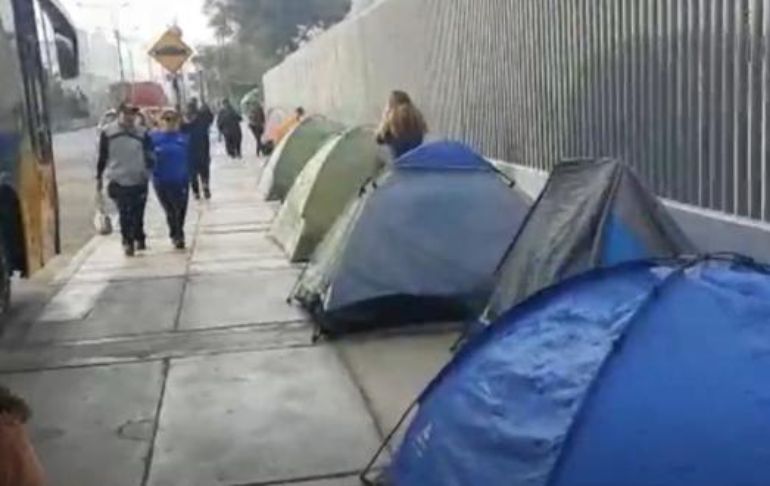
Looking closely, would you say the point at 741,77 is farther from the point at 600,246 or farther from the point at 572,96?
the point at 572,96

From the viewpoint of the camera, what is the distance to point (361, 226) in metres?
8.04

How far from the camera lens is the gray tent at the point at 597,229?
224 inches

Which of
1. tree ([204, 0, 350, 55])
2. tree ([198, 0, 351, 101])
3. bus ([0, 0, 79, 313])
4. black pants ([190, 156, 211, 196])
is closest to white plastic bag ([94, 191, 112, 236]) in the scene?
black pants ([190, 156, 211, 196])

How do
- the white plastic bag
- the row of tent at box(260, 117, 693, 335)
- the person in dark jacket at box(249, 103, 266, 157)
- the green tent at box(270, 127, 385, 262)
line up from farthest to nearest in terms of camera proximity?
1. the person in dark jacket at box(249, 103, 266, 157)
2. the white plastic bag
3. the green tent at box(270, 127, 385, 262)
4. the row of tent at box(260, 117, 693, 335)

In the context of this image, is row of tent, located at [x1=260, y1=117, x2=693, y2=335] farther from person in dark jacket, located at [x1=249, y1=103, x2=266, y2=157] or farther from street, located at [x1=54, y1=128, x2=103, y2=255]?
person in dark jacket, located at [x1=249, y1=103, x2=266, y2=157]

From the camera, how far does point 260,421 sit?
597 centimetres

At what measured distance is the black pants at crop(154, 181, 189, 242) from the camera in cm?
1295

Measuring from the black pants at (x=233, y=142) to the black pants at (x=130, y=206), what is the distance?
19.2 metres

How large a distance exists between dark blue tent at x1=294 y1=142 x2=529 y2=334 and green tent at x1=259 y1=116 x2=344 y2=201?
10485mm

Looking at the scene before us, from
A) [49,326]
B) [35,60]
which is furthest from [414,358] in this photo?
[35,60]

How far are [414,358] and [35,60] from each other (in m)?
5.15

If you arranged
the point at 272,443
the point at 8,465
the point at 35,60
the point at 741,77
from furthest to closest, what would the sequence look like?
the point at 35,60 → the point at 741,77 → the point at 272,443 → the point at 8,465

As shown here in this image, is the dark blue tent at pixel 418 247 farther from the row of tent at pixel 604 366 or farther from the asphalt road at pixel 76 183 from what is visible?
the asphalt road at pixel 76 183

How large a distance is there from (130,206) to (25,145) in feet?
11.2
